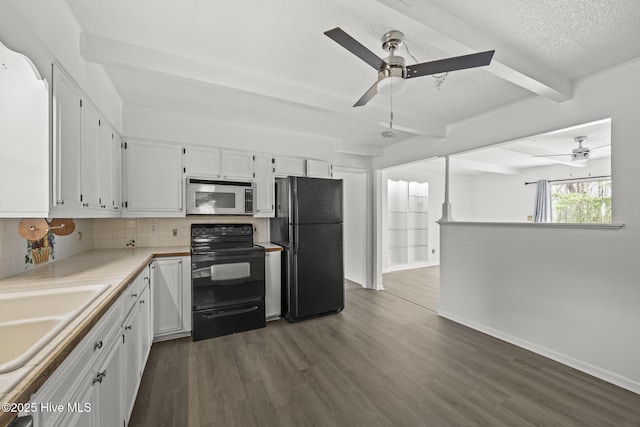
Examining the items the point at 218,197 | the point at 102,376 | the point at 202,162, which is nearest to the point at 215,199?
the point at 218,197

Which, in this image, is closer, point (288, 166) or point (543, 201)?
point (288, 166)

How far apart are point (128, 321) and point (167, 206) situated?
1715 millimetres

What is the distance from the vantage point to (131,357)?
173 centimetres

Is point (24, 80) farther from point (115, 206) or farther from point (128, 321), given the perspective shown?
point (115, 206)

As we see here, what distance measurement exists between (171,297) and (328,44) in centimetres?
274

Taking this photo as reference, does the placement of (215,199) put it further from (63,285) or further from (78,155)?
(63,285)

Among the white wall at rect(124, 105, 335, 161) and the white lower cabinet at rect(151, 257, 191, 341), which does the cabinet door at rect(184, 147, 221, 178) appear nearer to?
the white wall at rect(124, 105, 335, 161)

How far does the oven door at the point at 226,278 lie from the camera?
283cm

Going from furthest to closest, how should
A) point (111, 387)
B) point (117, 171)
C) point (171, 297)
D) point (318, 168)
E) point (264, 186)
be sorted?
1. point (318, 168)
2. point (264, 186)
3. point (171, 297)
4. point (117, 171)
5. point (111, 387)

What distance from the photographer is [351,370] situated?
7.54ft

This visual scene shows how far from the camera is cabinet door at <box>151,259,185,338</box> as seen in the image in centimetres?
273

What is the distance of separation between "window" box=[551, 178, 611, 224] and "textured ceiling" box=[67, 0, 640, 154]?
3.76 meters

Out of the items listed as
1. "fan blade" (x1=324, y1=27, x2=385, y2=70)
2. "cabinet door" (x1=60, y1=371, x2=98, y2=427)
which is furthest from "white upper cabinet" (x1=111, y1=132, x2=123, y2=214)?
"fan blade" (x1=324, y1=27, x2=385, y2=70)

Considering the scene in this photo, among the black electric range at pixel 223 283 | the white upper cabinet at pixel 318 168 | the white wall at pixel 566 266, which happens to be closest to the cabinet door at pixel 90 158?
the black electric range at pixel 223 283
